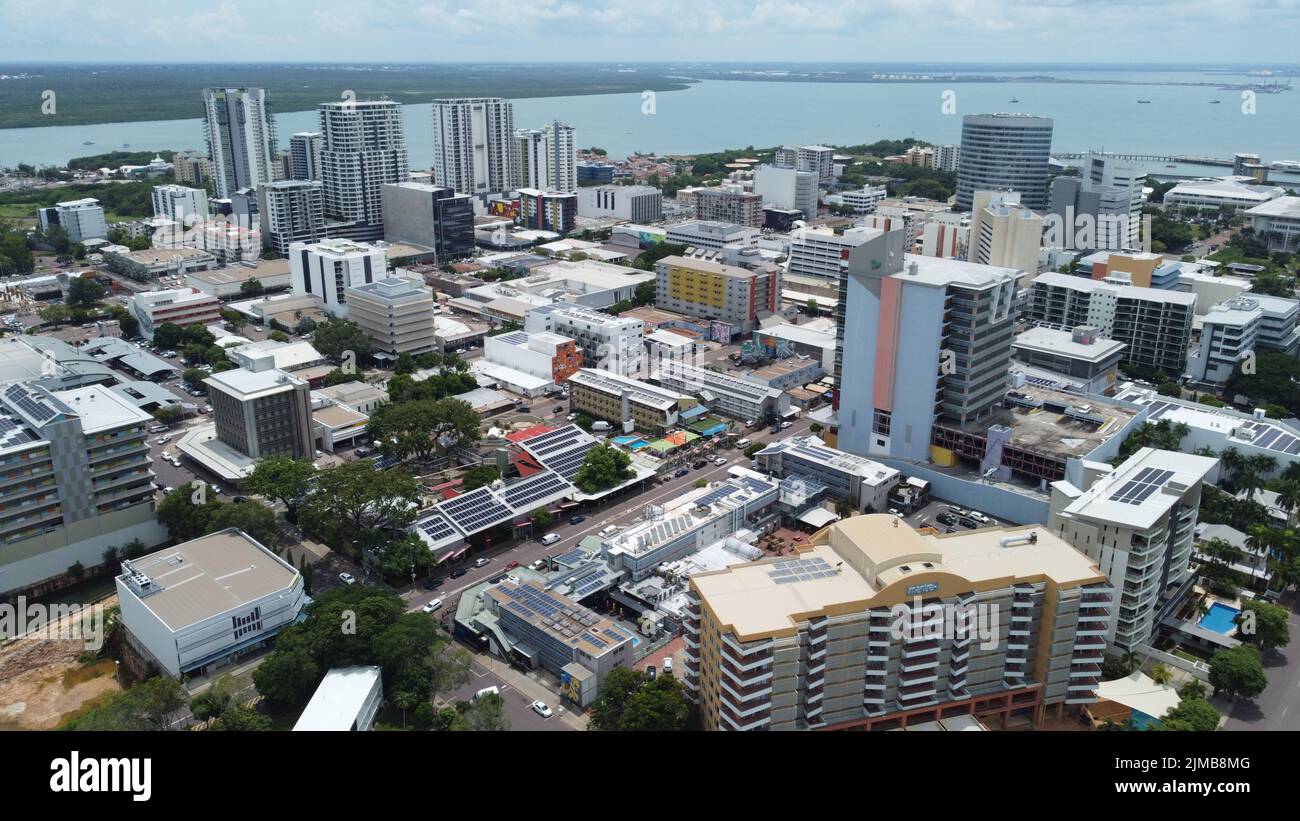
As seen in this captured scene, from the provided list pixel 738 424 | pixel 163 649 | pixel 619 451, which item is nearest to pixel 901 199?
pixel 738 424

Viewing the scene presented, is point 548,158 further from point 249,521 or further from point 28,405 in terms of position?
point 249,521

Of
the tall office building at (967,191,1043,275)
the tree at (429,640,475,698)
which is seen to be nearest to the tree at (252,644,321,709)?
the tree at (429,640,475,698)

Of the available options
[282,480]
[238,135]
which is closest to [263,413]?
[282,480]

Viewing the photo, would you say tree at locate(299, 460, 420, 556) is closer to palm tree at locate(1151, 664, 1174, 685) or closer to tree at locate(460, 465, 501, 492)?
tree at locate(460, 465, 501, 492)

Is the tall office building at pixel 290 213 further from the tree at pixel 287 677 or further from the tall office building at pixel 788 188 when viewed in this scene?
the tree at pixel 287 677

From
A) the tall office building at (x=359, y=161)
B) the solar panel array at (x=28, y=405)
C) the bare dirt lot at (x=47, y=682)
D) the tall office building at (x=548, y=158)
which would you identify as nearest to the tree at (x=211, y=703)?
the bare dirt lot at (x=47, y=682)
